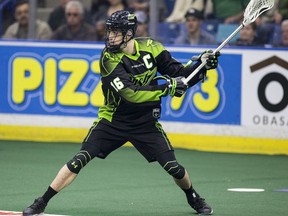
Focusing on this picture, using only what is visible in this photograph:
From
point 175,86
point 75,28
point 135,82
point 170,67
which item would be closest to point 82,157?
point 135,82

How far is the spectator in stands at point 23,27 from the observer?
1477cm

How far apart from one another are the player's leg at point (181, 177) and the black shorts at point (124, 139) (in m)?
0.06

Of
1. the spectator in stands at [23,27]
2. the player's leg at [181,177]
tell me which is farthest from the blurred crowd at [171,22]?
the player's leg at [181,177]

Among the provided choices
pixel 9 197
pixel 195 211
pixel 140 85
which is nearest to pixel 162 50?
pixel 140 85

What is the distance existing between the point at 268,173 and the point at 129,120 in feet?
11.2

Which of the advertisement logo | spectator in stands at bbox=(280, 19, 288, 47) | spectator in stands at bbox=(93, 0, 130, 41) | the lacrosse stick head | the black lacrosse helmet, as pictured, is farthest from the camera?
spectator in stands at bbox=(93, 0, 130, 41)

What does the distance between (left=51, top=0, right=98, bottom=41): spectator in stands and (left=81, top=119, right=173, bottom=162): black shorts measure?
596cm

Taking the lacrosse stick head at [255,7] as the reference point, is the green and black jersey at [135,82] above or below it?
below

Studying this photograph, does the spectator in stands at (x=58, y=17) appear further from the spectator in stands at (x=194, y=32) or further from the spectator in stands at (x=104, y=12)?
the spectator in stands at (x=194, y=32)

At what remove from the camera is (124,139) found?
8727 millimetres

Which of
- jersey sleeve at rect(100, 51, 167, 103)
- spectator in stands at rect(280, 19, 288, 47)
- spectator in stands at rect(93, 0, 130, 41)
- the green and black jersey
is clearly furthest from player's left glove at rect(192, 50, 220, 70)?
spectator in stands at rect(93, 0, 130, 41)

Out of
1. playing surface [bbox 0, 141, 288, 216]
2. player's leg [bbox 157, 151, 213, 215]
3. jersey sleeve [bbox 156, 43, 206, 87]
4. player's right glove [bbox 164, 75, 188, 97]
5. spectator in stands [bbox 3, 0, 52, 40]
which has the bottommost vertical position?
playing surface [bbox 0, 141, 288, 216]

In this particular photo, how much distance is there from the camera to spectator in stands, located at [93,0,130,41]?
1454cm

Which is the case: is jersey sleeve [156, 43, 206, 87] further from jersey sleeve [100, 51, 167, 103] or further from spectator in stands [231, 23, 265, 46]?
spectator in stands [231, 23, 265, 46]
